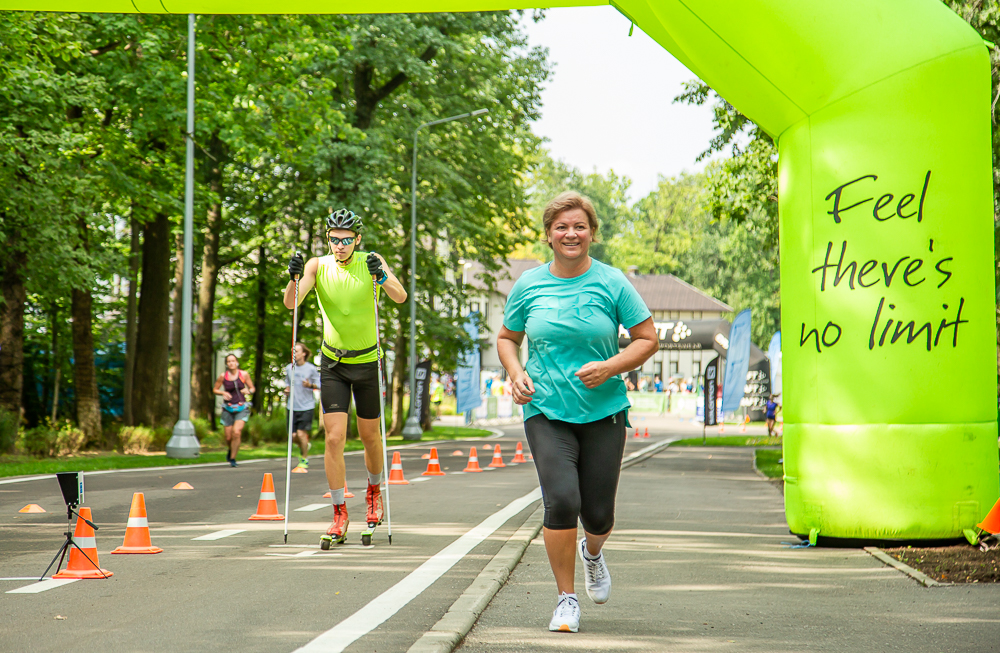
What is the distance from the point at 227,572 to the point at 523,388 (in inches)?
111

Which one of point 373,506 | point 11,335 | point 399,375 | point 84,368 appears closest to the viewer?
point 373,506

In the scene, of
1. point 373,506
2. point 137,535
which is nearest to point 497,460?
point 373,506

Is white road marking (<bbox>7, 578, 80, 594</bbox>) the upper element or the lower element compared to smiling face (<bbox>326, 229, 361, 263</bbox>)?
lower

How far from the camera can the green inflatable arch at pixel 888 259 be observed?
7.49 meters

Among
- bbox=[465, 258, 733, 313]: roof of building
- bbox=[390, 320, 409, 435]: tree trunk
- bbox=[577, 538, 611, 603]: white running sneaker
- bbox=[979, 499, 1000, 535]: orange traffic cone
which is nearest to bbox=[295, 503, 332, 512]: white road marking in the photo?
bbox=[577, 538, 611, 603]: white running sneaker

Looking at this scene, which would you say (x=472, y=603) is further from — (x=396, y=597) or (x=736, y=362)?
(x=736, y=362)

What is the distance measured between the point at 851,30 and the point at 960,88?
87 cm

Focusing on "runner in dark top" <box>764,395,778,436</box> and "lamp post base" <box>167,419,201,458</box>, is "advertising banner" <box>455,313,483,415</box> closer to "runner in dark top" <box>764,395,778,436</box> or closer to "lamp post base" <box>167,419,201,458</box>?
"runner in dark top" <box>764,395,778,436</box>

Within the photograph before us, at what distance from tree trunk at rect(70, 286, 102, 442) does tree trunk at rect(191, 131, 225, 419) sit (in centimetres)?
560

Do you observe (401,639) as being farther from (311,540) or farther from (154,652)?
(311,540)

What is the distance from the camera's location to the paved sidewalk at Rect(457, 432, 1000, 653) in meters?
4.82

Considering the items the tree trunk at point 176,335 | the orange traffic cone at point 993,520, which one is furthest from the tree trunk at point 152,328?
the orange traffic cone at point 993,520

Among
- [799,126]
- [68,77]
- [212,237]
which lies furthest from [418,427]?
[799,126]

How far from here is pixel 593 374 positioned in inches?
193
